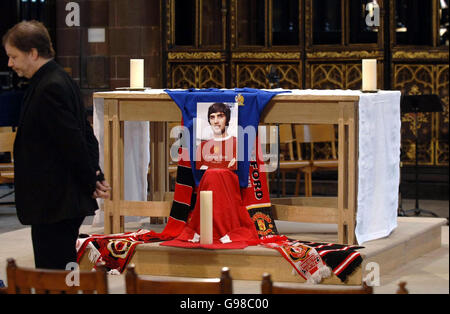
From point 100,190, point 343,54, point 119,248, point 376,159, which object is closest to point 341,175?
point 376,159

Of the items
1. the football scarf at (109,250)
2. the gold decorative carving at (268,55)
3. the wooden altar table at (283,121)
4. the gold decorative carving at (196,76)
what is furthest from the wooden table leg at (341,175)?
the gold decorative carving at (196,76)

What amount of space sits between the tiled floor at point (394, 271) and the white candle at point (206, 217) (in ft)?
1.03

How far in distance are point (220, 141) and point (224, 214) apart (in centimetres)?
46

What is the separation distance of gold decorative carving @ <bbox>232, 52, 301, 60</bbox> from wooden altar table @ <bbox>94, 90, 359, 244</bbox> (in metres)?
3.33

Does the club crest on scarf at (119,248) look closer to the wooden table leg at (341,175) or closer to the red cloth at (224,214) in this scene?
the red cloth at (224,214)

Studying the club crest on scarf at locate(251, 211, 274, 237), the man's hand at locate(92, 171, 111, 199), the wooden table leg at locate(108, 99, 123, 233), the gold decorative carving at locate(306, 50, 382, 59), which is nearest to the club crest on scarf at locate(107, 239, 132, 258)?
the wooden table leg at locate(108, 99, 123, 233)

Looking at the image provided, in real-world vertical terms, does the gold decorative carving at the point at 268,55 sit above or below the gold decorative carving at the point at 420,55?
above

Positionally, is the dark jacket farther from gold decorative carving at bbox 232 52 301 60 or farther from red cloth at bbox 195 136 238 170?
gold decorative carving at bbox 232 52 301 60

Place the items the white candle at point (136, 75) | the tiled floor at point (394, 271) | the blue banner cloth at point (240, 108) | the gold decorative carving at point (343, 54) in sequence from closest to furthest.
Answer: the tiled floor at point (394, 271) → the blue banner cloth at point (240, 108) → the white candle at point (136, 75) → the gold decorative carving at point (343, 54)

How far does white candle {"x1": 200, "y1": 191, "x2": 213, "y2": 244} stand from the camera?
214 inches

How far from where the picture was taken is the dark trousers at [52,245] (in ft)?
→ 13.3

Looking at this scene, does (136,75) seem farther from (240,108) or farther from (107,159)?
(240,108)

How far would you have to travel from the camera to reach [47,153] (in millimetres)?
4039

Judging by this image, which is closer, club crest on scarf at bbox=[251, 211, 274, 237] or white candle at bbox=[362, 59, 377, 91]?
club crest on scarf at bbox=[251, 211, 274, 237]
